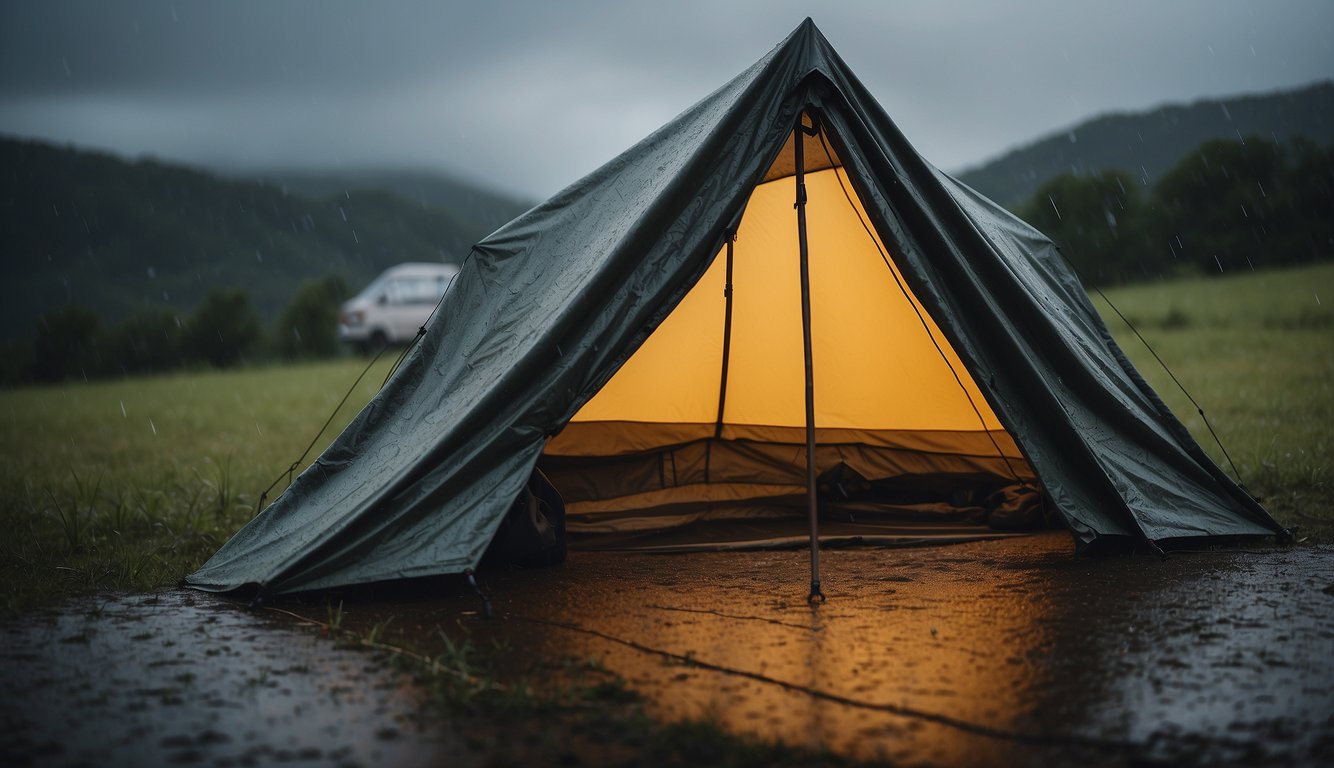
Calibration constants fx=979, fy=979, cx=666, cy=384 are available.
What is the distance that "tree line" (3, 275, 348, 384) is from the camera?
26.8 meters

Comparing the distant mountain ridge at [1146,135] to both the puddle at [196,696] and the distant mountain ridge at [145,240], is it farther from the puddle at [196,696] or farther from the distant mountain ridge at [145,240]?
the puddle at [196,696]

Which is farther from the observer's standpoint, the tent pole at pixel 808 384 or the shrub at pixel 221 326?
the shrub at pixel 221 326

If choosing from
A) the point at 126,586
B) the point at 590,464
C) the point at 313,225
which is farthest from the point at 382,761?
the point at 313,225

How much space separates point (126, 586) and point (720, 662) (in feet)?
8.82

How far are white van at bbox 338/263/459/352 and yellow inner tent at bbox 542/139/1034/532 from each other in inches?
628

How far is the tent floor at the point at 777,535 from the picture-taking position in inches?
190

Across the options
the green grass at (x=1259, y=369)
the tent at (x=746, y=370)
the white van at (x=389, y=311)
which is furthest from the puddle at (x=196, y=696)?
the white van at (x=389, y=311)

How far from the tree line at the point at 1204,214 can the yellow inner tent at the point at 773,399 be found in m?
26.5

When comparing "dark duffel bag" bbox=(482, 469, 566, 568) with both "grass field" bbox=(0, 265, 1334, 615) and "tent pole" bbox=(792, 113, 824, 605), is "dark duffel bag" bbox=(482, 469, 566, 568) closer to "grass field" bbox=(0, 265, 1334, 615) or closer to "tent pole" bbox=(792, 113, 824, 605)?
"tent pole" bbox=(792, 113, 824, 605)

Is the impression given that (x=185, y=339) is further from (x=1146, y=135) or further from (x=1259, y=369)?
(x=1146, y=135)

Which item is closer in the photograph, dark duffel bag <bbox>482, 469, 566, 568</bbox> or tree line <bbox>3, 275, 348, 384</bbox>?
dark duffel bag <bbox>482, 469, 566, 568</bbox>

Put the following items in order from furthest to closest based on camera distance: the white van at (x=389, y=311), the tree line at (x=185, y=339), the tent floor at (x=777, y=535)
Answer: the tree line at (x=185, y=339) < the white van at (x=389, y=311) < the tent floor at (x=777, y=535)

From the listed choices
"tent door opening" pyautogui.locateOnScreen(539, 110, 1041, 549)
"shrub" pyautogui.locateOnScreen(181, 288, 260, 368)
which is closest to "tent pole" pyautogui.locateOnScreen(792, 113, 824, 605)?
"tent door opening" pyautogui.locateOnScreen(539, 110, 1041, 549)

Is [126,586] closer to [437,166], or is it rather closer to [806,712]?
[806,712]
